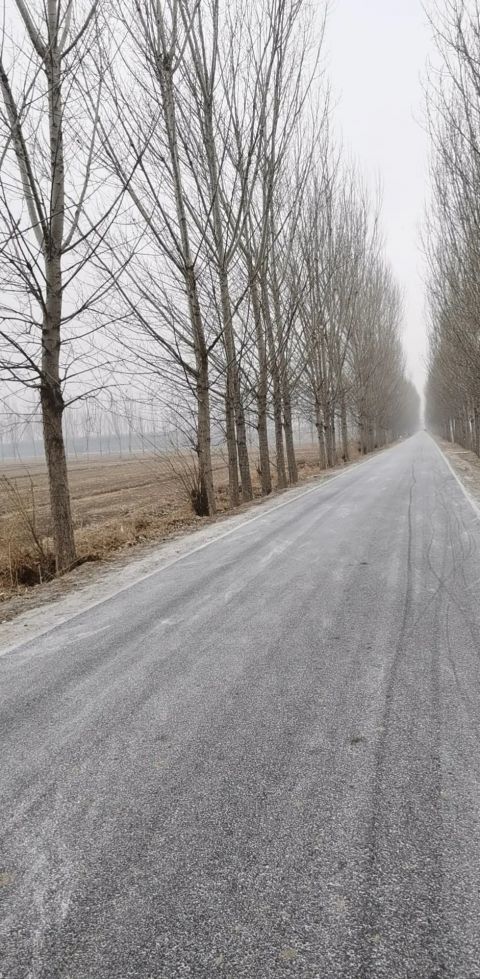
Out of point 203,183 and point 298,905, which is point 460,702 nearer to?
point 298,905

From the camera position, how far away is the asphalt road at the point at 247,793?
128 cm

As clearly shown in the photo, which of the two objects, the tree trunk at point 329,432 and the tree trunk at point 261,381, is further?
the tree trunk at point 329,432

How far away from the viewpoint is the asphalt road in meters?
1.28

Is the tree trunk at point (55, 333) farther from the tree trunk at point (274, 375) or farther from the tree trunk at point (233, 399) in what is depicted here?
the tree trunk at point (274, 375)

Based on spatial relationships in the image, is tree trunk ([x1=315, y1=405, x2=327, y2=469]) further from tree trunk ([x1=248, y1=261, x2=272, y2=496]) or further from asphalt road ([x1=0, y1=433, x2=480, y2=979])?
asphalt road ([x1=0, y1=433, x2=480, y2=979])

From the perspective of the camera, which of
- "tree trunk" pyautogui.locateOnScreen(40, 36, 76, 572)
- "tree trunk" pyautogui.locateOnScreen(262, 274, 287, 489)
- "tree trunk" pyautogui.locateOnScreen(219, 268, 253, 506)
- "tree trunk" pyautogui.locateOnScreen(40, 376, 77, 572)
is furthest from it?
"tree trunk" pyautogui.locateOnScreen(262, 274, 287, 489)

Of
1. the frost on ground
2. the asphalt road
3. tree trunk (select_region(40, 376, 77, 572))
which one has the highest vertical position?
tree trunk (select_region(40, 376, 77, 572))

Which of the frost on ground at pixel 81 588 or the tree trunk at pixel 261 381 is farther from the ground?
the tree trunk at pixel 261 381

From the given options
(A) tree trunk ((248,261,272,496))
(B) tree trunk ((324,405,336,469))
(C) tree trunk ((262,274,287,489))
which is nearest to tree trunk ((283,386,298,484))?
(C) tree trunk ((262,274,287,489))

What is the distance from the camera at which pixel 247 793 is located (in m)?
1.82

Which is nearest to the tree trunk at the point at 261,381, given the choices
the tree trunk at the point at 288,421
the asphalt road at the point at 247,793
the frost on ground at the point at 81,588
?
the tree trunk at the point at 288,421

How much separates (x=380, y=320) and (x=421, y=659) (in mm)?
31868

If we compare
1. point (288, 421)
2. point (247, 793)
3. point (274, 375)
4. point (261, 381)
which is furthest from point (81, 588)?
point (288, 421)

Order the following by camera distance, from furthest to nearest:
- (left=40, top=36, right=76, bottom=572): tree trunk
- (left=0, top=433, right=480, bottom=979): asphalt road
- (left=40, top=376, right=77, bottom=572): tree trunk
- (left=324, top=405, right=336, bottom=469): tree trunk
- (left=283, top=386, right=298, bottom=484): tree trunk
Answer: (left=324, top=405, right=336, bottom=469): tree trunk < (left=283, top=386, right=298, bottom=484): tree trunk < (left=40, top=376, right=77, bottom=572): tree trunk < (left=40, top=36, right=76, bottom=572): tree trunk < (left=0, top=433, right=480, bottom=979): asphalt road
